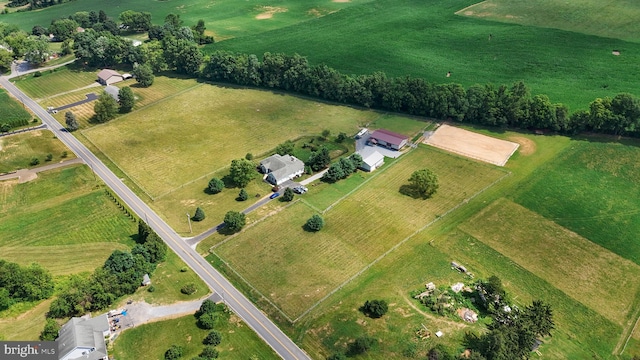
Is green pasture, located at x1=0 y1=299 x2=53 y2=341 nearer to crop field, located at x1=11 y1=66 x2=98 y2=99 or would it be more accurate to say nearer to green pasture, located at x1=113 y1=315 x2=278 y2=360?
green pasture, located at x1=113 y1=315 x2=278 y2=360

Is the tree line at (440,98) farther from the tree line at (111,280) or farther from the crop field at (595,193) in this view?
the tree line at (111,280)

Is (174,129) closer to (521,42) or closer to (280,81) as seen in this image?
(280,81)

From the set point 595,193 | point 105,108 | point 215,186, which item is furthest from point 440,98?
point 105,108

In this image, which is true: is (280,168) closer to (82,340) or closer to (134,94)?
(82,340)

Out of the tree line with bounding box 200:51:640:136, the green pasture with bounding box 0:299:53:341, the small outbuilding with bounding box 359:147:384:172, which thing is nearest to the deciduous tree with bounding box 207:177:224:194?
the small outbuilding with bounding box 359:147:384:172

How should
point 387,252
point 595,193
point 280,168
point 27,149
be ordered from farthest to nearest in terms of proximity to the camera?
point 27,149 → point 280,168 → point 595,193 → point 387,252

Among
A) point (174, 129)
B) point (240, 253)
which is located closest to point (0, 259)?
point (240, 253)
